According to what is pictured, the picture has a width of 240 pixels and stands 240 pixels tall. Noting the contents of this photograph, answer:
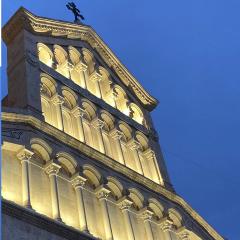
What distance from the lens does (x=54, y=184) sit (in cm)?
1744

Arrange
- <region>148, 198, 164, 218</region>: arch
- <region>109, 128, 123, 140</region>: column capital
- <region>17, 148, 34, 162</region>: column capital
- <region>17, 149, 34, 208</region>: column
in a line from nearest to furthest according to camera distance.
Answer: <region>17, 149, 34, 208</region>: column < <region>17, 148, 34, 162</region>: column capital < <region>148, 198, 164, 218</region>: arch < <region>109, 128, 123, 140</region>: column capital

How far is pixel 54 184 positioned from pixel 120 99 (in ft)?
29.7

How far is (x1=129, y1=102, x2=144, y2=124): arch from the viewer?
84.9 ft

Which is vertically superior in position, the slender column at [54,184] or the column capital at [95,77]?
the column capital at [95,77]

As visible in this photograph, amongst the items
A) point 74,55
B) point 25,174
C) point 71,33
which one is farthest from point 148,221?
point 71,33

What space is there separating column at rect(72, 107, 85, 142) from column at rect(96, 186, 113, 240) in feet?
8.14

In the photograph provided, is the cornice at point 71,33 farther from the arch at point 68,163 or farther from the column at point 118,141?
the arch at point 68,163

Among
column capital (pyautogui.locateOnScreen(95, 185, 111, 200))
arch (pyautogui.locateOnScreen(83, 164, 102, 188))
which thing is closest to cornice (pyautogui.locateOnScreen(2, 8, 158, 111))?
arch (pyautogui.locateOnScreen(83, 164, 102, 188))

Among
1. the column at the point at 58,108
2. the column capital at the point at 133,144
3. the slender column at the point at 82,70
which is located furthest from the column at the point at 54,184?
the slender column at the point at 82,70

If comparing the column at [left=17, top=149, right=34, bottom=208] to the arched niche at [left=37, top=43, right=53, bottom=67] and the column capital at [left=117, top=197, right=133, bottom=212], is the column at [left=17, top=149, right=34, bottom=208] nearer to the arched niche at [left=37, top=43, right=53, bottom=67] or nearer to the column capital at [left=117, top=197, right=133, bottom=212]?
the column capital at [left=117, top=197, right=133, bottom=212]

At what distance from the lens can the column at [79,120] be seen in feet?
68.6

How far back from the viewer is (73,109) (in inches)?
858

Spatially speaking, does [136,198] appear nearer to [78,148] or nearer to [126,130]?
[78,148]

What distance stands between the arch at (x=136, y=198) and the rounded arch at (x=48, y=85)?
15.4ft
